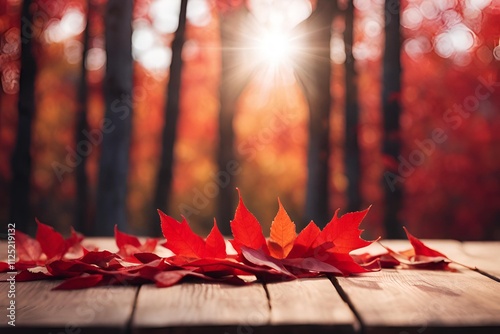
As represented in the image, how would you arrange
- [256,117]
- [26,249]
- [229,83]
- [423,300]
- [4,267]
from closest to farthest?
[423,300]
[4,267]
[26,249]
[229,83]
[256,117]

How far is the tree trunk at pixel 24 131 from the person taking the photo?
18.1 feet

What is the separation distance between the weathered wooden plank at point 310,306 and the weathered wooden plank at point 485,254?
705mm

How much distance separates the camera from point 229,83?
25.9ft

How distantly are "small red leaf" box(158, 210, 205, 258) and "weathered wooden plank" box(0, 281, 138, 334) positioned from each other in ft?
0.65

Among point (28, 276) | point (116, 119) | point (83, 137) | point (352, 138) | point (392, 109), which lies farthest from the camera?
point (83, 137)

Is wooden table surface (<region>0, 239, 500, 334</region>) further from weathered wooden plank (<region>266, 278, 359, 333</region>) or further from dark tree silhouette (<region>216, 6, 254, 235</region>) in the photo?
dark tree silhouette (<region>216, 6, 254, 235</region>)

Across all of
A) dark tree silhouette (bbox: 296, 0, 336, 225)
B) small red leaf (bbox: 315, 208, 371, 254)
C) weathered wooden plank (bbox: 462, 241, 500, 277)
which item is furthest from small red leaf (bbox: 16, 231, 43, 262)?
dark tree silhouette (bbox: 296, 0, 336, 225)

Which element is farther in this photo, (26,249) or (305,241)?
(26,249)

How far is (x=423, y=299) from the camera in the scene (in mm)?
1307

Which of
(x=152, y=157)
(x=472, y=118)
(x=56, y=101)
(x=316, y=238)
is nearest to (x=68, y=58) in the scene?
(x=56, y=101)

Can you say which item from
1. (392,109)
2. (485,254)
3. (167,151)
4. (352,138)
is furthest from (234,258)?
(352,138)

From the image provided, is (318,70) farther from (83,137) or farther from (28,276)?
(83,137)

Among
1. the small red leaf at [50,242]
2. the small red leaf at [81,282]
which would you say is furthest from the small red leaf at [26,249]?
the small red leaf at [81,282]

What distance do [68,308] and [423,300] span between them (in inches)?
32.3
